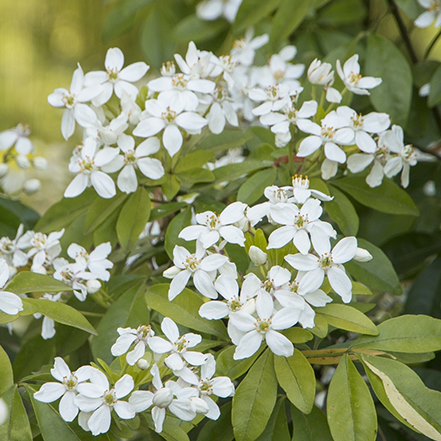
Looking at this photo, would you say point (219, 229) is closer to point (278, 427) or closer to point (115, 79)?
point (278, 427)

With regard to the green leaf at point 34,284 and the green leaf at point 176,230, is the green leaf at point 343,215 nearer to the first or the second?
the green leaf at point 176,230

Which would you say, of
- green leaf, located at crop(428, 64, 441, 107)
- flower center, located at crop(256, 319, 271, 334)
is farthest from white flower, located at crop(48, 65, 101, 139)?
green leaf, located at crop(428, 64, 441, 107)

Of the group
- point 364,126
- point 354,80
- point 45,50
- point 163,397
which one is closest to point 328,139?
point 364,126

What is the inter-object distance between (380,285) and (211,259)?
1.18 feet

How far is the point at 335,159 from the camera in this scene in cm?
125

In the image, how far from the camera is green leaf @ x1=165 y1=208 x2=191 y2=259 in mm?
1257

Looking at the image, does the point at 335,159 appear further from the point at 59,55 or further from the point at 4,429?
the point at 59,55

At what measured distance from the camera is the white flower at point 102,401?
3.25ft

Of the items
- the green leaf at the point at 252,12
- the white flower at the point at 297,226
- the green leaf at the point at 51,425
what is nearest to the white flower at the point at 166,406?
the green leaf at the point at 51,425

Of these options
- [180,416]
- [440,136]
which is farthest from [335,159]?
[440,136]

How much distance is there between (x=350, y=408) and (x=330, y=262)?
18 centimetres

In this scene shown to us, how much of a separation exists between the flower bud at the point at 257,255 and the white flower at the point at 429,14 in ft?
2.60

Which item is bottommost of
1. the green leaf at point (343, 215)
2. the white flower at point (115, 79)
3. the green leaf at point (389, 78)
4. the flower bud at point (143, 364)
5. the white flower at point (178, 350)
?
the green leaf at point (389, 78)

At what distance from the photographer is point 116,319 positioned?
1247mm
